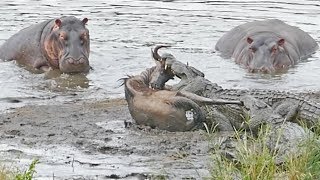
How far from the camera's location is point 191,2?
1786 centimetres

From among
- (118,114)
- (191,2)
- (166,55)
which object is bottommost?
(191,2)

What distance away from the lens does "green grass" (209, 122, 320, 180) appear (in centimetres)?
519

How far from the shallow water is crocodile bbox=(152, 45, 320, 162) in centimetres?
209

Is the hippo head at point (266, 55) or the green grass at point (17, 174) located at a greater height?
the green grass at point (17, 174)

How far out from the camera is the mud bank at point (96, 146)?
19.9 feet

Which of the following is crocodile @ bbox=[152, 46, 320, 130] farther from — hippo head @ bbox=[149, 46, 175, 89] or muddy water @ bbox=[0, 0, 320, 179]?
muddy water @ bbox=[0, 0, 320, 179]

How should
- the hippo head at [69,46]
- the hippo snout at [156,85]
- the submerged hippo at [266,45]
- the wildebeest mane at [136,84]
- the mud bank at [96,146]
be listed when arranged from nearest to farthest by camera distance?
the mud bank at [96,146] < the wildebeest mane at [136,84] < the hippo snout at [156,85] < the hippo head at [69,46] < the submerged hippo at [266,45]

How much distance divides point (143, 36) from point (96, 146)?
23.9 ft

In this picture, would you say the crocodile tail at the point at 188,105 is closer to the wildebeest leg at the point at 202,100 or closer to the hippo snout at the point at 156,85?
the wildebeest leg at the point at 202,100

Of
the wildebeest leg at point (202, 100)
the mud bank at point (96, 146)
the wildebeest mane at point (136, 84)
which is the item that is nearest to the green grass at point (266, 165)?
the mud bank at point (96, 146)

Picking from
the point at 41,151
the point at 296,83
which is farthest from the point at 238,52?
the point at 41,151

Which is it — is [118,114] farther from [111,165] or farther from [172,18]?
[172,18]

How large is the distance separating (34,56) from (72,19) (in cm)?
87

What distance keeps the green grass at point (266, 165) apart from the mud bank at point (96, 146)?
0.28 metres
